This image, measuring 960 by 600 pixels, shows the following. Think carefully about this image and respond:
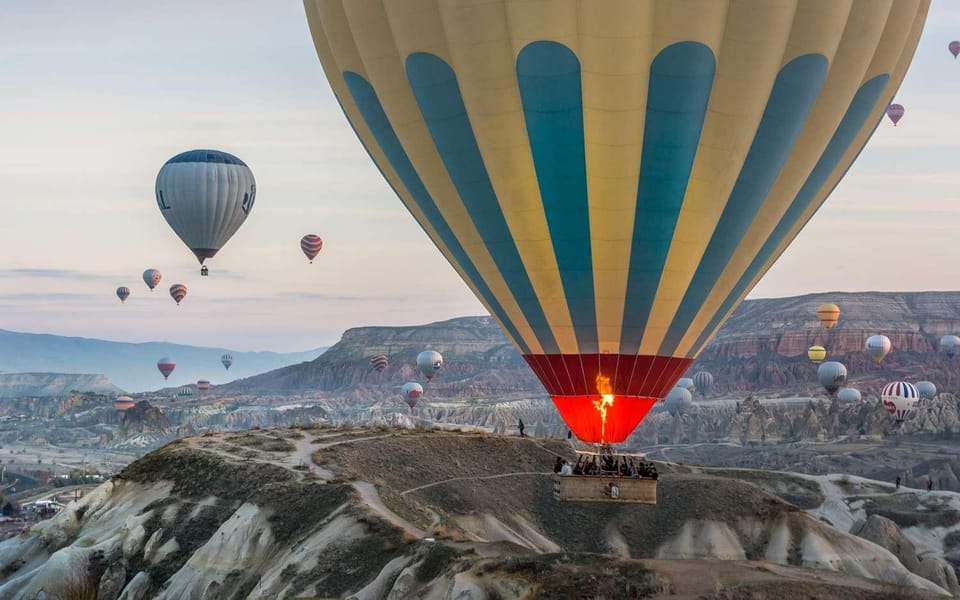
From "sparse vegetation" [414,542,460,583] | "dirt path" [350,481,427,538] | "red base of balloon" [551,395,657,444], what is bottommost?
"sparse vegetation" [414,542,460,583]

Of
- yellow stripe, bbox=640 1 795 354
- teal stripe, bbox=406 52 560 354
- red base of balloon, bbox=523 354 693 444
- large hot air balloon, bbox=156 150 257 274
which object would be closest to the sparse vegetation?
red base of balloon, bbox=523 354 693 444

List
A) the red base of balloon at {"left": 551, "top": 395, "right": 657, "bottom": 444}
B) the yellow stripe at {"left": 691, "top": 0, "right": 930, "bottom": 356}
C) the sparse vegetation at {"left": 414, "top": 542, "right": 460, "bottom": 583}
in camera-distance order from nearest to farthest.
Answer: the sparse vegetation at {"left": 414, "top": 542, "right": 460, "bottom": 583} < the yellow stripe at {"left": 691, "top": 0, "right": 930, "bottom": 356} < the red base of balloon at {"left": 551, "top": 395, "right": 657, "bottom": 444}

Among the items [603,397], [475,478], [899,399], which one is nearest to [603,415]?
[603,397]

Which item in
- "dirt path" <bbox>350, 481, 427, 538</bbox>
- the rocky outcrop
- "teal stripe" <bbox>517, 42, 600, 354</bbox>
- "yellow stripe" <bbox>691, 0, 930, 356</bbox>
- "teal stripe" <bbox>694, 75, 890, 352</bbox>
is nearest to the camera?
"teal stripe" <bbox>517, 42, 600, 354</bbox>

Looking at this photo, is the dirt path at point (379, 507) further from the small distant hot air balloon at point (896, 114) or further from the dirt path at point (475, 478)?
the small distant hot air balloon at point (896, 114)

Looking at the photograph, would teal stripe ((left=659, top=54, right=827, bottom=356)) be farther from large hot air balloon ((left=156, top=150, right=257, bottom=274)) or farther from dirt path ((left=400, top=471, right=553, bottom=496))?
large hot air balloon ((left=156, top=150, right=257, bottom=274))

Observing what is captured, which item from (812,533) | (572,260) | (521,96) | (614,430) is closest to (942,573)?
(812,533)

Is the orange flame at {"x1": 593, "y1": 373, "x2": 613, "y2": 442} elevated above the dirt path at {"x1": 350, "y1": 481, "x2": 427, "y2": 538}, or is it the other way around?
the orange flame at {"x1": 593, "y1": 373, "x2": 613, "y2": 442}

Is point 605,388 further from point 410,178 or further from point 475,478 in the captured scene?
point 475,478
